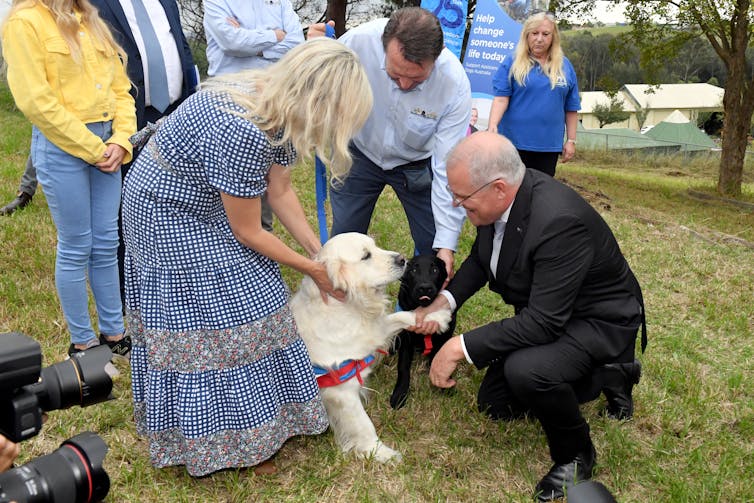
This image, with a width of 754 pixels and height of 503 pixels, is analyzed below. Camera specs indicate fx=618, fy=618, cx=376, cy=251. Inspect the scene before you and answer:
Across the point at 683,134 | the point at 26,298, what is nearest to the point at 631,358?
the point at 26,298

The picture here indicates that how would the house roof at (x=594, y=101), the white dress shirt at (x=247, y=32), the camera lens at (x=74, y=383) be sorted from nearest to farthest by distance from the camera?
1. the camera lens at (x=74, y=383)
2. the white dress shirt at (x=247, y=32)
3. the house roof at (x=594, y=101)

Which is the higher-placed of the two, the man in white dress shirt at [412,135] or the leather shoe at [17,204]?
the man in white dress shirt at [412,135]

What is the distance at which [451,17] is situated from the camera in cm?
864

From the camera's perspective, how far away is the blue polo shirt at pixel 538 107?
6.16 metres

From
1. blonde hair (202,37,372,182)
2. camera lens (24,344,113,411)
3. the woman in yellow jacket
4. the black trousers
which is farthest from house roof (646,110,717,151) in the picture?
camera lens (24,344,113,411)

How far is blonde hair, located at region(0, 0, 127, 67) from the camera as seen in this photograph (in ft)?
10.5

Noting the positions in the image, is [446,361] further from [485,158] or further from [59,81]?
[59,81]

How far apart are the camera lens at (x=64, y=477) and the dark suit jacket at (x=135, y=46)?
291 centimetres

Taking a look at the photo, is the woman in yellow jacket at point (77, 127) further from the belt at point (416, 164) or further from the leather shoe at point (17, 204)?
the leather shoe at point (17, 204)

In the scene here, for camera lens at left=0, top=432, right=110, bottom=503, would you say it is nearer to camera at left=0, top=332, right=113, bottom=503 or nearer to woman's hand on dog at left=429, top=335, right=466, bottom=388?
camera at left=0, top=332, right=113, bottom=503

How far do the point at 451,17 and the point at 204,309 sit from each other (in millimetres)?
Answer: 7133

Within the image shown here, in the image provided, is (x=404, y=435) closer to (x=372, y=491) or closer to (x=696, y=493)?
(x=372, y=491)

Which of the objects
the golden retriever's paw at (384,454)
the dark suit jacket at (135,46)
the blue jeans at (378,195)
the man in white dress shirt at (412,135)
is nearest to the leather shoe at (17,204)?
the dark suit jacket at (135,46)

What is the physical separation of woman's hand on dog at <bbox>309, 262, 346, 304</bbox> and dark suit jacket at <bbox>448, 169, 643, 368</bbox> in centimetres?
70
